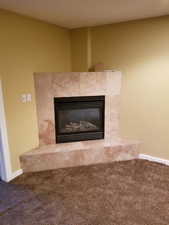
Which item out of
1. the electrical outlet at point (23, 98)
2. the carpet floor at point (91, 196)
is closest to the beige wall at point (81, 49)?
the electrical outlet at point (23, 98)

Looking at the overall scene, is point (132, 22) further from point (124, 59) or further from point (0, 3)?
point (0, 3)

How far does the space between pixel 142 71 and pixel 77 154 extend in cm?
173

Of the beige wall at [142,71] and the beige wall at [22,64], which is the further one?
the beige wall at [142,71]

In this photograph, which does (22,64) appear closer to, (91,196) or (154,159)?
(91,196)

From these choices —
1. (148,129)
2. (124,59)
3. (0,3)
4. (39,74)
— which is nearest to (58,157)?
(39,74)

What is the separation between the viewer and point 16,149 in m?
2.71

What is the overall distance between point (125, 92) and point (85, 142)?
1.14m

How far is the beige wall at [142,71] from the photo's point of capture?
9.19 ft

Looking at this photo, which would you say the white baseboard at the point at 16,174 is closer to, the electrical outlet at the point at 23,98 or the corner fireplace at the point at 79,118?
the corner fireplace at the point at 79,118

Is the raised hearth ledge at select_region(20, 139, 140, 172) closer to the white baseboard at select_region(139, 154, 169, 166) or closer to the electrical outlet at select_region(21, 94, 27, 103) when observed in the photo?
the white baseboard at select_region(139, 154, 169, 166)

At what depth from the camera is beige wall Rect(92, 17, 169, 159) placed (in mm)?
2801

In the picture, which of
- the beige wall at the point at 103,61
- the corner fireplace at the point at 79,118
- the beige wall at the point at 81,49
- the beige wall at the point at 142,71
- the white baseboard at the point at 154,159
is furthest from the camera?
the beige wall at the point at 81,49

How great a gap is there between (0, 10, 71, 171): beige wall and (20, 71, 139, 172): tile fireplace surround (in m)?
0.15

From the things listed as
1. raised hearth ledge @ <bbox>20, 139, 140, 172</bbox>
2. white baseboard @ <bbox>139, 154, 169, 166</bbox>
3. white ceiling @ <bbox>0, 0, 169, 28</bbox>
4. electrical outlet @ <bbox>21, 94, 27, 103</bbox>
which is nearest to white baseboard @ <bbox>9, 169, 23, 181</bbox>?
raised hearth ledge @ <bbox>20, 139, 140, 172</bbox>
